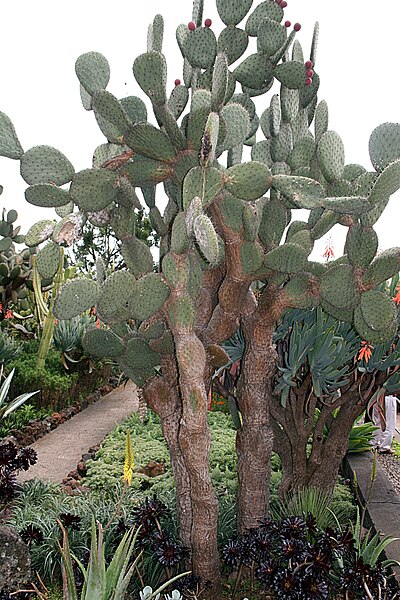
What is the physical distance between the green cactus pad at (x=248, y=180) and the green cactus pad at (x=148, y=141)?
0.88 feet

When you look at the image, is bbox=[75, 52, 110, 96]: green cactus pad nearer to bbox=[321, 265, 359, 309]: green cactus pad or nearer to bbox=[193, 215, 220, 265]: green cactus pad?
bbox=[193, 215, 220, 265]: green cactus pad

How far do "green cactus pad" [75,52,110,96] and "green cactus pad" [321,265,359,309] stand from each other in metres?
1.16

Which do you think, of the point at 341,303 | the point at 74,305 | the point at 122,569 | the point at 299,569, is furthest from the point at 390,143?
the point at 122,569

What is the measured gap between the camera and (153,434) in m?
5.25

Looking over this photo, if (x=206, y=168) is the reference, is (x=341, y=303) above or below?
below

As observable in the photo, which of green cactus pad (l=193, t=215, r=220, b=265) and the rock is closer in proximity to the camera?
green cactus pad (l=193, t=215, r=220, b=265)

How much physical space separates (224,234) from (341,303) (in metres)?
0.54

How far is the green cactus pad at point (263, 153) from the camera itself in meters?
2.82

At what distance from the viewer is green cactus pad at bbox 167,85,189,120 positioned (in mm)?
2650

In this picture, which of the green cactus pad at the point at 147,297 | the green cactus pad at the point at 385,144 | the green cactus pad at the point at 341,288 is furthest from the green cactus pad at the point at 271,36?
the green cactus pad at the point at 147,297

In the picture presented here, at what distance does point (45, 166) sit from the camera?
2.28m

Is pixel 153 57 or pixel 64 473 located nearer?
pixel 153 57

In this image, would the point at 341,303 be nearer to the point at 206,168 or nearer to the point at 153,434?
the point at 206,168

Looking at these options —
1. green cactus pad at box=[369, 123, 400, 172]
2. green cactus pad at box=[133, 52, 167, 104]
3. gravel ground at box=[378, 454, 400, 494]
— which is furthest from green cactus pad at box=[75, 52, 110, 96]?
gravel ground at box=[378, 454, 400, 494]
